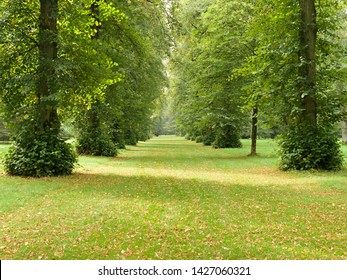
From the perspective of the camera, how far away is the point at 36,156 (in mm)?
11633

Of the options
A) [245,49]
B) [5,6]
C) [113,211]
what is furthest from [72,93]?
[245,49]

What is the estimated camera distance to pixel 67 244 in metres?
5.38

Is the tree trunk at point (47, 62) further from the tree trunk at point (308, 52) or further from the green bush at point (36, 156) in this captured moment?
the tree trunk at point (308, 52)

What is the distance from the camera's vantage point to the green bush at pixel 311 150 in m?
13.1

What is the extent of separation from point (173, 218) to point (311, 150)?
8398 millimetres

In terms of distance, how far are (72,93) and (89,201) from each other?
560 cm

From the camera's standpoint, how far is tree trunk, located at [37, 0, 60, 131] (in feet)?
Answer: 37.3

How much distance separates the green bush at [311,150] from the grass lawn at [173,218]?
61.1 inches

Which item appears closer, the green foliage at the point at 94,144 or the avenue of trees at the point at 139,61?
the avenue of trees at the point at 139,61

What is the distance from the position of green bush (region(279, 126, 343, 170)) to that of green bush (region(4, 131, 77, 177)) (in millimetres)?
8476

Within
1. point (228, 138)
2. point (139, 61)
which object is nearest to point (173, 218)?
point (139, 61)

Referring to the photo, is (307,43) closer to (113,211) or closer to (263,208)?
(263,208)

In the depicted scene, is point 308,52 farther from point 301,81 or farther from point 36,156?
point 36,156

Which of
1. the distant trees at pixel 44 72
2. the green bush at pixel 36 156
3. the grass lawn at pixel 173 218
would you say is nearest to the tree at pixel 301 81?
the grass lawn at pixel 173 218
